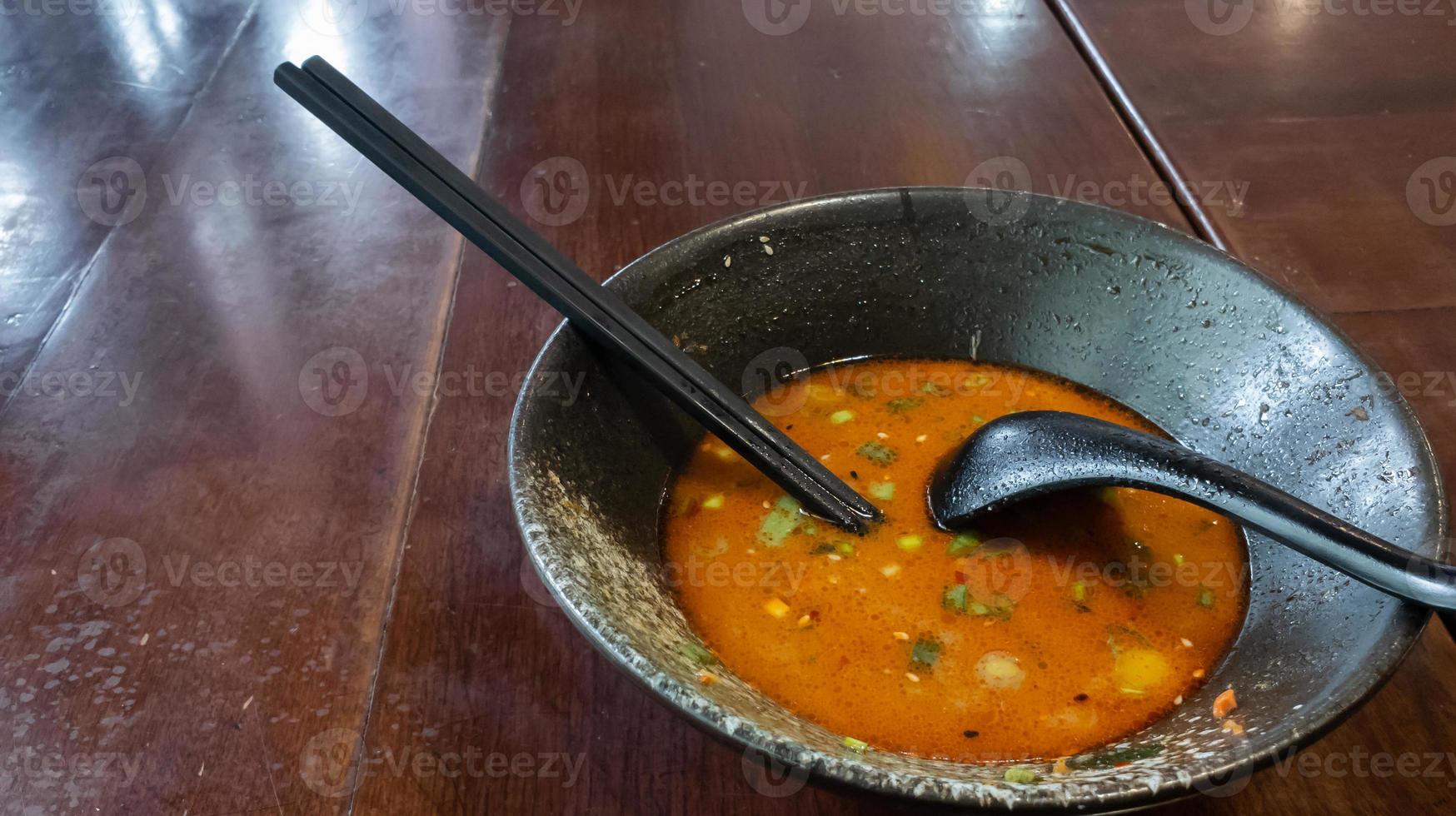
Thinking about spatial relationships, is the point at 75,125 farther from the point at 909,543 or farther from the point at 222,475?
the point at 909,543

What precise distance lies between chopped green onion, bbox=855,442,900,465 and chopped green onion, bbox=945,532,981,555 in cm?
14

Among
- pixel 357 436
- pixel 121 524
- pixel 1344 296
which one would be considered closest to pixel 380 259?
pixel 357 436

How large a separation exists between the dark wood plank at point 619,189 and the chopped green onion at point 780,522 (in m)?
0.22

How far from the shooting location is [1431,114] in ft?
6.20

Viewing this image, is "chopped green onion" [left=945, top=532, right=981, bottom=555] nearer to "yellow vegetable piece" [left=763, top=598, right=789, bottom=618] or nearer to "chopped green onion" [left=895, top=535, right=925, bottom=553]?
"chopped green onion" [left=895, top=535, right=925, bottom=553]

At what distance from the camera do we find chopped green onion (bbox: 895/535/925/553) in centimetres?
110

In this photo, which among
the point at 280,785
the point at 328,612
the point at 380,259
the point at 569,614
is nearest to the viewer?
the point at 569,614

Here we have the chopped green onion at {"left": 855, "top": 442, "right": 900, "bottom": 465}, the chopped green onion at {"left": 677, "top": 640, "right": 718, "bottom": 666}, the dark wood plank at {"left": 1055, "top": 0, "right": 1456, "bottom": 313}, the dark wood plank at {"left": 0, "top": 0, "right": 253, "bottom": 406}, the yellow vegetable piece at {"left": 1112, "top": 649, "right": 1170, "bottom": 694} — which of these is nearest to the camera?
the chopped green onion at {"left": 677, "top": 640, "right": 718, "bottom": 666}

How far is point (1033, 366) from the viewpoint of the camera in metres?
1.32

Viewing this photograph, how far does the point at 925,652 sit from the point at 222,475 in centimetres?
92

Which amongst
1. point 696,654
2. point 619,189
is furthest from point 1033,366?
point 619,189

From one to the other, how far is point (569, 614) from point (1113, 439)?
570 millimetres

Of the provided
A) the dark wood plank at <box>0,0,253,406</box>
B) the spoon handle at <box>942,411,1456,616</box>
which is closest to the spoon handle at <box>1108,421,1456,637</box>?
the spoon handle at <box>942,411,1456,616</box>

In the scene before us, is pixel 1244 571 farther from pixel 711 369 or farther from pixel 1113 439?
pixel 711 369
